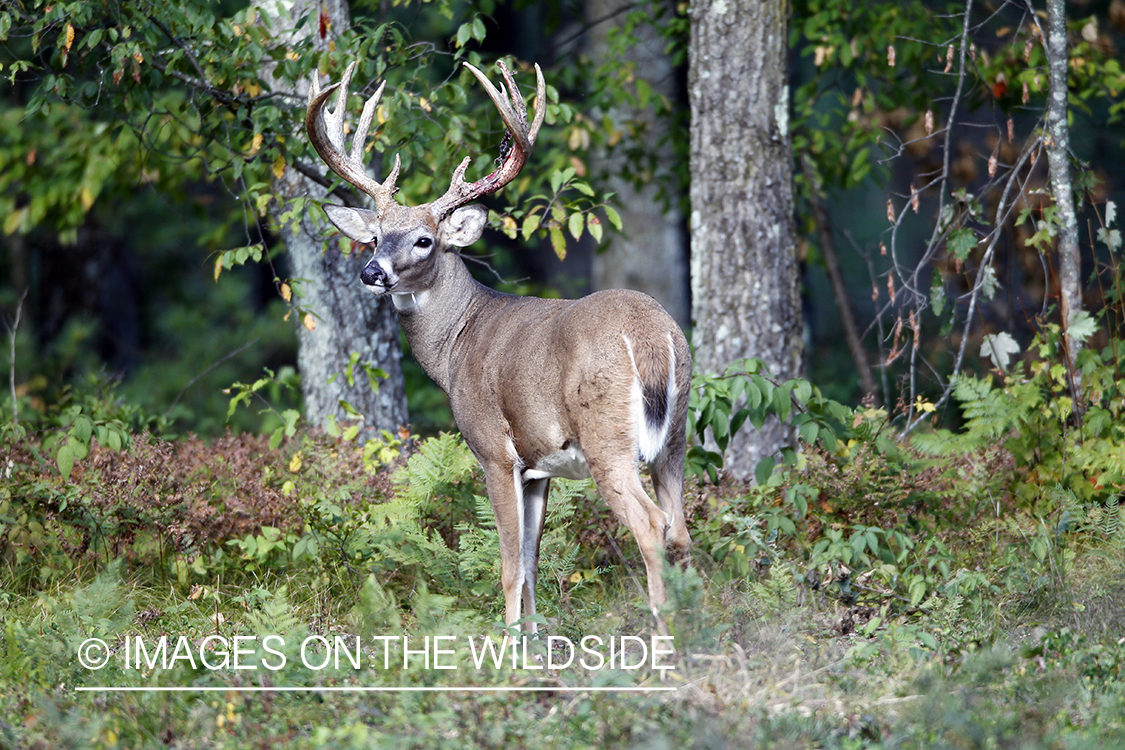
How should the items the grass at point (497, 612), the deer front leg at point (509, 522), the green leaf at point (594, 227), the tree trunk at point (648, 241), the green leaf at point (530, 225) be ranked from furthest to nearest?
the tree trunk at point (648, 241)
the green leaf at point (530, 225)
the green leaf at point (594, 227)
the deer front leg at point (509, 522)
the grass at point (497, 612)

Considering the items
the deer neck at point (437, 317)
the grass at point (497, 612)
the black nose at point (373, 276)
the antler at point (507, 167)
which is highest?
the antler at point (507, 167)

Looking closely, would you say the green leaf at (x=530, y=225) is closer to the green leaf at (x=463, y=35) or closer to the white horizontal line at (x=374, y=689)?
the green leaf at (x=463, y=35)

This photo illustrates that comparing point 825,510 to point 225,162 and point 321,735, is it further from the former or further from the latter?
point 225,162

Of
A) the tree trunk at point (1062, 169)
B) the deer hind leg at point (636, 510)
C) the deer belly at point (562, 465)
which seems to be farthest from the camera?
the tree trunk at point (1062, 169)

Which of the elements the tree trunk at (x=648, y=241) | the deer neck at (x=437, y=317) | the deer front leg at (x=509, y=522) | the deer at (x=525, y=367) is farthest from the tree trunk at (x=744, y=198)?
the tree trunk at (x=648, y=241)

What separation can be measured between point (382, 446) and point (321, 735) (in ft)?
9.57

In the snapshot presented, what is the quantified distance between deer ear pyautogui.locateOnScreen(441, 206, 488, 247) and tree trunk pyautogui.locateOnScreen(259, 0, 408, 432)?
62.0 inches

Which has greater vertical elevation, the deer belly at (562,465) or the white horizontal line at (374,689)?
the deer belly at (562,465)

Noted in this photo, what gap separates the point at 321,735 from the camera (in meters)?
3.02

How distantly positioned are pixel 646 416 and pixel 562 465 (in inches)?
18.9

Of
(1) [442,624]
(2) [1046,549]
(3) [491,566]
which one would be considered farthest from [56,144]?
(2) [1046,549]

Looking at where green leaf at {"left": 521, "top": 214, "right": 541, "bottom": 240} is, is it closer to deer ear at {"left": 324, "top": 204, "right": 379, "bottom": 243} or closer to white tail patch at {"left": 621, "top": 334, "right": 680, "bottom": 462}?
deer ear at {"left": 324, "top": 204, "right": 379, "bottom": 243}

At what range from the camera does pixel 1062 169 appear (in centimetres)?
577

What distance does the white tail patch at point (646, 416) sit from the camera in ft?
13.0
